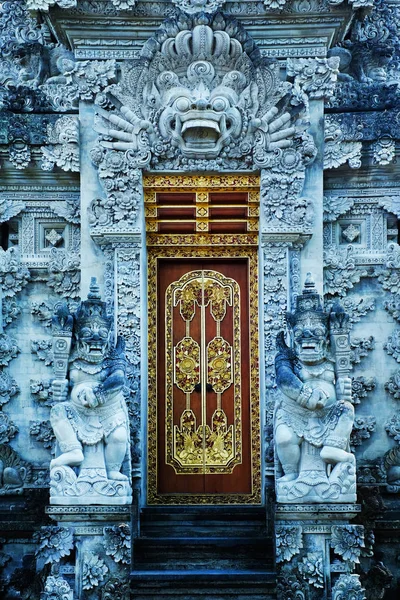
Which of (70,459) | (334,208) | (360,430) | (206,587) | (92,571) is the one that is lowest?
(206,587)

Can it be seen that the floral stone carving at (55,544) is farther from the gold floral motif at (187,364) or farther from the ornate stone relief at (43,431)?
the gold floral motif at (187,364)

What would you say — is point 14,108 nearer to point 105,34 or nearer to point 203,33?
point 105,34

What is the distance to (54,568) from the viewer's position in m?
12.0

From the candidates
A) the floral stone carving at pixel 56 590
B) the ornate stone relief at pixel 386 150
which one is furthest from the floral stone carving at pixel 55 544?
the ornate stone relief at pixel 386 150

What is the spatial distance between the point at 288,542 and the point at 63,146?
5614mm

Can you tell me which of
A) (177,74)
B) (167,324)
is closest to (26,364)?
(167,324)

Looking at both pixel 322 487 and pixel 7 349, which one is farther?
pixel 7 349

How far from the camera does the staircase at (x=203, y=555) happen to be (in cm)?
1223

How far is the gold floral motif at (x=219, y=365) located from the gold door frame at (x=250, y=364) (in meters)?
0.29

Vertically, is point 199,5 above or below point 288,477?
above

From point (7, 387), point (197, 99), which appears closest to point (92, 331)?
point (7, 387)

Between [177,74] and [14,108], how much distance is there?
85.2 inches

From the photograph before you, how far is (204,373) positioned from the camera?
565 inches

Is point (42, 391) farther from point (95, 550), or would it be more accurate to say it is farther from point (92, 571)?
point (92, 571)
